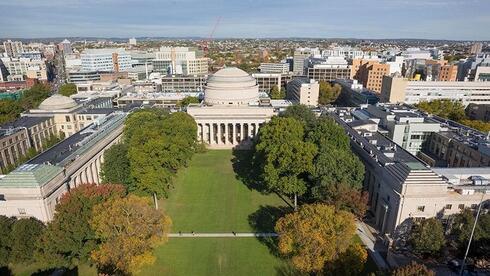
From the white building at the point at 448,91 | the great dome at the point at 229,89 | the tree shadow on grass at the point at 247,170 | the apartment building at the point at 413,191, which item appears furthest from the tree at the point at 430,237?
the white building at the point at 448,91

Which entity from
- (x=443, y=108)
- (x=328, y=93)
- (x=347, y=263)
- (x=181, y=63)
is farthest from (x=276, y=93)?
(x=347, y=263)

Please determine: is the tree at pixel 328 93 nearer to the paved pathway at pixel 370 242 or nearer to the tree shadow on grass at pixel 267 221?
the tree shadow on grass at pixel 267 221

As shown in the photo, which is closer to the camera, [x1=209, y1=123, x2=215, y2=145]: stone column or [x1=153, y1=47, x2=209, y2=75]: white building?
[x1=209, y1=123, x2=215, y2=145]: stone column

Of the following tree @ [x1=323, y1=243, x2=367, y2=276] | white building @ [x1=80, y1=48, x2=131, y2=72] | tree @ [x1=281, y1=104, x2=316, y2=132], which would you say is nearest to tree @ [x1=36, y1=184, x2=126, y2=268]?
tree @ [x1=323, y1=243, x2=367, y2=276]

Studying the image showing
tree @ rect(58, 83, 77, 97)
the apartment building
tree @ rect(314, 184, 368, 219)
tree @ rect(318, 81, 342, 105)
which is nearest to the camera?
the apartment building

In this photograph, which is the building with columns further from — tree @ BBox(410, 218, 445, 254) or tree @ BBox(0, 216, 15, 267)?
tree @ BBox(410, 218, 445, 254)
